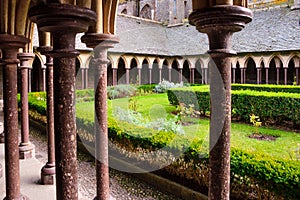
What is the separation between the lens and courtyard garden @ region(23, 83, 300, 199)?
423 centimetres

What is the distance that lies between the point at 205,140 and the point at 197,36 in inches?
867

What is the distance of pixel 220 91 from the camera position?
2373mm

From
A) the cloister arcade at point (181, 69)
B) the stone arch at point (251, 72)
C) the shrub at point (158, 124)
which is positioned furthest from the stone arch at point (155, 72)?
the shrub at point (158, 124)

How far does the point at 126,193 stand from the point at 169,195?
31.9 inches

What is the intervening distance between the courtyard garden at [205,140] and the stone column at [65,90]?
9.38 ft

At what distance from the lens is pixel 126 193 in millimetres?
5477

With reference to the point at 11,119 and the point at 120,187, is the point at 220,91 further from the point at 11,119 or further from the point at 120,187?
the point at 120,187

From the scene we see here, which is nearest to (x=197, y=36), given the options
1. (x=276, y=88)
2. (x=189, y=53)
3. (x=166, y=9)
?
(x=189, y=53)

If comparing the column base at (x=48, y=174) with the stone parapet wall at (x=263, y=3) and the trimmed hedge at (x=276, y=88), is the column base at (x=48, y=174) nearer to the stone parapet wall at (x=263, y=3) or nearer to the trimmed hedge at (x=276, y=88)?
the trimmed hedge at (x=276, y=88)

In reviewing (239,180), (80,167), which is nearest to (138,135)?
(80,167)

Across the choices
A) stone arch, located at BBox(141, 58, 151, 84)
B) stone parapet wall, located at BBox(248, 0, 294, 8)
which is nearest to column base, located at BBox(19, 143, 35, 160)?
stone arch, located at BBox(141, 58, 151, 84)

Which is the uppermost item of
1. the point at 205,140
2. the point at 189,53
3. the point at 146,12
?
the point at 146,12

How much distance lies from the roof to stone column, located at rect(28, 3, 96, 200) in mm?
18389

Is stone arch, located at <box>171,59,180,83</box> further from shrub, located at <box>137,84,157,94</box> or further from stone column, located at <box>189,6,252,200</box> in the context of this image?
stone column, located at <box>189,6,252,200</box>
